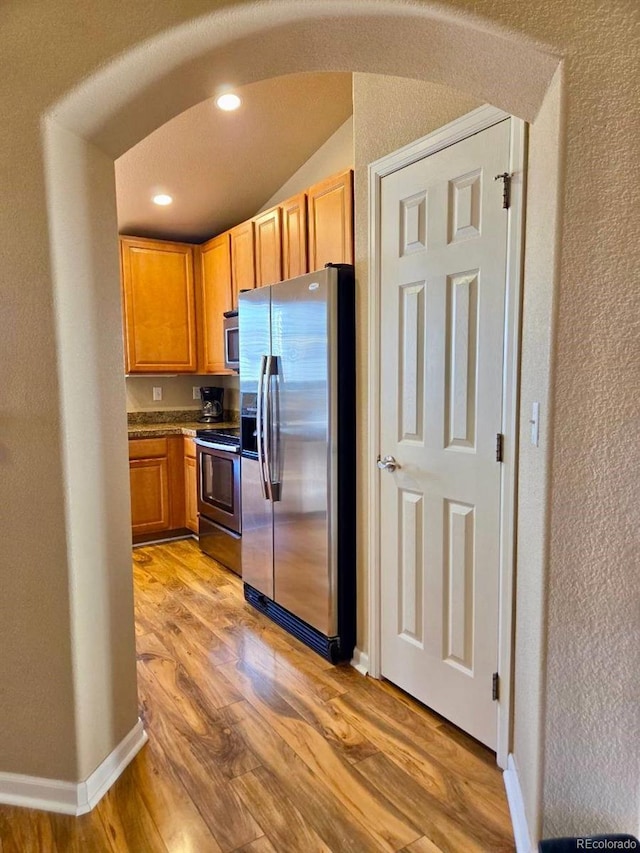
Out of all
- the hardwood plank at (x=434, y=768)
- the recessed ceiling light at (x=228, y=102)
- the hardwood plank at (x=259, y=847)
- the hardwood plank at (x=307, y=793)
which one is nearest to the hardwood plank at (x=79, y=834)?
the hardwood plank at (x=259, y=847)

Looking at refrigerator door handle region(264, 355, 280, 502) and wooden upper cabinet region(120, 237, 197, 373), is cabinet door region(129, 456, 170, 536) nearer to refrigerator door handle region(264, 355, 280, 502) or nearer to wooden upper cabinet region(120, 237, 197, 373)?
wooden upper cabinet region(120, 237, 197, 373)

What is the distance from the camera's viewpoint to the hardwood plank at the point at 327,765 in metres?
1.52

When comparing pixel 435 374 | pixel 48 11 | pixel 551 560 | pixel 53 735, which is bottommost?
pixel 53 735

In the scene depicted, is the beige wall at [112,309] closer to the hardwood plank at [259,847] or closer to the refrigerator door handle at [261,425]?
the hardwood plank at [259,847]

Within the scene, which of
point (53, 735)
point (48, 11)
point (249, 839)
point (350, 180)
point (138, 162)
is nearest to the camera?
point (48, 11)

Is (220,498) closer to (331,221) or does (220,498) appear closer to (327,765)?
(331,221)

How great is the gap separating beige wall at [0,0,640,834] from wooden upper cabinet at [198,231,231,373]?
239 cm

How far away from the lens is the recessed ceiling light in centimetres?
297

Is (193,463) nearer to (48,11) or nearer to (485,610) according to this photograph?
(485,610)

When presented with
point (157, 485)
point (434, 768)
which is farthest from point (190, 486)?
point (434, 768)

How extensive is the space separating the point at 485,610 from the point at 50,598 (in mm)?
1372

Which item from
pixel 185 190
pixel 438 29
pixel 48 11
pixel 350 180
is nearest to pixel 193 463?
pixel 185 190

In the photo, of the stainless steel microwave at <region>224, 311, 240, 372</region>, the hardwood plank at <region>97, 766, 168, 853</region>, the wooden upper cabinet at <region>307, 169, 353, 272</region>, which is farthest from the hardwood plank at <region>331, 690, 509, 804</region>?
the stainless steel microwave at <region>224, 311, 240, 372</region>

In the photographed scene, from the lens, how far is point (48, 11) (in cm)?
137
